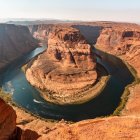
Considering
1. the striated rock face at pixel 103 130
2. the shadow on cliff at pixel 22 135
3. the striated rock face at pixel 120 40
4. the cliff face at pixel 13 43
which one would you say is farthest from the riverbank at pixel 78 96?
the striated rock face at pixel 120 40

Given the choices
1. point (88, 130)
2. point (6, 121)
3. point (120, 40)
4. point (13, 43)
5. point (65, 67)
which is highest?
point (6, 121)

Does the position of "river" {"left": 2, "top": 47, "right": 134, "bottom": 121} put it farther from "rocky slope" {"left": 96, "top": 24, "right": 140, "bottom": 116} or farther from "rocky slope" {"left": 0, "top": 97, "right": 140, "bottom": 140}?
"rocky slope" {"left": 0, "top": 97, "right": 140, "bottom": 140}

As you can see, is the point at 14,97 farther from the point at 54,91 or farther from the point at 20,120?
the point at 20,120

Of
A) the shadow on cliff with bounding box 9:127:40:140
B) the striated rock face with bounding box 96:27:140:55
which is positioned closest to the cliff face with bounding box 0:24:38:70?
the striated rock face with bounding box 96:27:140:55

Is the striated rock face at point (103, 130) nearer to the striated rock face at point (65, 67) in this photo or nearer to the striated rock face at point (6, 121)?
the striated rock face at point (6, 121)

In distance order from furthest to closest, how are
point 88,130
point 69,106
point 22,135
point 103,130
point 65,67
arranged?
point 65,67 → point 69,106 → point 22,135 → point 88,130 → point 103,130

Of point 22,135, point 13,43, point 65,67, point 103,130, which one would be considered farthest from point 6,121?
point 13,43

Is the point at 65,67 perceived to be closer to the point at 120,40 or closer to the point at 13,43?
the point at 120,40
